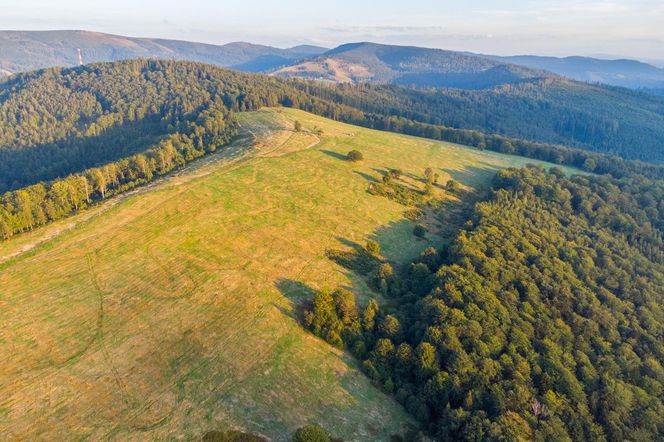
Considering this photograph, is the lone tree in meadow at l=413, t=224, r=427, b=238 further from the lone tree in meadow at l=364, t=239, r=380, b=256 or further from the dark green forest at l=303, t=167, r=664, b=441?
the lone tree in meadow at l=364, t=239, r=380, b=256

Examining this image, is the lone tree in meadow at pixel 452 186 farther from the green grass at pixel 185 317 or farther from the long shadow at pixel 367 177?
the green grass at pixel 185 317

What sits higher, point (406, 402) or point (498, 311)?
point (498, 311)

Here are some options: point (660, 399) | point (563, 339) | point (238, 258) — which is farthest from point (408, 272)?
point (660, 399)

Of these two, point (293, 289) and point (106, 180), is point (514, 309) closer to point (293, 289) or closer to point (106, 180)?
point (293, 289)

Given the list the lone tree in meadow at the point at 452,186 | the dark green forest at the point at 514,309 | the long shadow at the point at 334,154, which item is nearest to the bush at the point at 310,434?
the dark green forest at the point at 514,309

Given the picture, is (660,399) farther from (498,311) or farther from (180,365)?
(180,365)

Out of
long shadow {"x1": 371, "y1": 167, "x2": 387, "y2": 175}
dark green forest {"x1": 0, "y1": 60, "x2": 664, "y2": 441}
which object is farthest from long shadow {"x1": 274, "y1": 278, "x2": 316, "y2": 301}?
long shadow {"x1": 371, "y1": 167, "x2": 387, "y2": 175}
